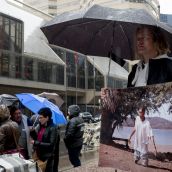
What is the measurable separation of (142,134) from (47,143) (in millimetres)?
6058

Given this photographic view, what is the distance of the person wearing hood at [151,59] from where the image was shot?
362 centimetres

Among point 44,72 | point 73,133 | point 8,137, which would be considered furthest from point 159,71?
point 44,72

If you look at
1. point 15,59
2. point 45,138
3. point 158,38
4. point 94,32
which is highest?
point 15,59

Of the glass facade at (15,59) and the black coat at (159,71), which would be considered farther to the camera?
the glass facade at (15,59)

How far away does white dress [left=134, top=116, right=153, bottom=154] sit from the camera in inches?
134

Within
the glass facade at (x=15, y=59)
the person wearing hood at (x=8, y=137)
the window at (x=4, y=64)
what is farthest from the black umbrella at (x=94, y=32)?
the window at (x=4, y=64)

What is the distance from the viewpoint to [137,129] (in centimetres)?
348

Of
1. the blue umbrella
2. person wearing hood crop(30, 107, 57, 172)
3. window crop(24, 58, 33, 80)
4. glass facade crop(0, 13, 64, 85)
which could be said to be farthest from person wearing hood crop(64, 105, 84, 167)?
window crop(24, 58, 33, 80)

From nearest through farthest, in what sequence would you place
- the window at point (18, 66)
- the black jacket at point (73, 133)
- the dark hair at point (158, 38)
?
the dark hair at point (158, 38), the black jacket at point (73, 133), the window at point (18, 66)

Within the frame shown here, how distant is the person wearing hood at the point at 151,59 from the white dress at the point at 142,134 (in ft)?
1.19

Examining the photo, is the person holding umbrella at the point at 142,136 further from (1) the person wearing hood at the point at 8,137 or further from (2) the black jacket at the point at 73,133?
(2) the black jacket at the point at 73,133

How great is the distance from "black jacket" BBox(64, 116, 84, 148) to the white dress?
832cm

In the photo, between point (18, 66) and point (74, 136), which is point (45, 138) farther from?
point (18, 66)

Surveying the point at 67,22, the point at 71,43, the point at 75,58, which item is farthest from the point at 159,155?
the point at 75,58
